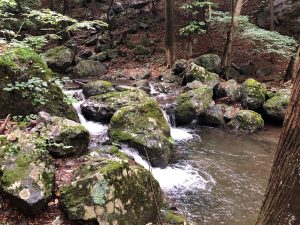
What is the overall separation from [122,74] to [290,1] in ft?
36.3

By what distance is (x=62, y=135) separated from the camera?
5262mm

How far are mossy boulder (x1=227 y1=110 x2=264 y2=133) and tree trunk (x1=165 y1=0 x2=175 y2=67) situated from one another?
5864 millimetres

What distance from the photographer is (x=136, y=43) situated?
19000mm

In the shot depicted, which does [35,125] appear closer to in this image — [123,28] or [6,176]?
[6,176]

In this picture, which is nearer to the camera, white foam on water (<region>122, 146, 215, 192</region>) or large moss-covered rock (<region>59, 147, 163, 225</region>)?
large moss-covered rock (<region>59, 147, 163, 225</region>)

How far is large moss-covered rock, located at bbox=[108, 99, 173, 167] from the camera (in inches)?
297

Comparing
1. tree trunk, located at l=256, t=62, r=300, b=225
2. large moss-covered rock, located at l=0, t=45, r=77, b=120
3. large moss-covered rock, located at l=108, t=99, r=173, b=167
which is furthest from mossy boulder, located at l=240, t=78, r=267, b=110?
tree trunk, located at l=256, t=62, r=300, b=225

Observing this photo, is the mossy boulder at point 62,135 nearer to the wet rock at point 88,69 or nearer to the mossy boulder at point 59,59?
the wet rock at point 88,69

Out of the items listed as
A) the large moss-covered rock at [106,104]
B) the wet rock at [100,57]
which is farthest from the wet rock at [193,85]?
the wet rock at [100,57]

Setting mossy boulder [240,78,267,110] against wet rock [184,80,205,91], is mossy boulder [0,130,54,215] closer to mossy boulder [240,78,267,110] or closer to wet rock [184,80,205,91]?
wet rock [184,80,205,91]

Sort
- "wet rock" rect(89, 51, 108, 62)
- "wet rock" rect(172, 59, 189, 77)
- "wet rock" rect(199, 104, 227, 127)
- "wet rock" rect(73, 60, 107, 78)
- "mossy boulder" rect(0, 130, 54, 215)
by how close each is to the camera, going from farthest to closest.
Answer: "wet rock" rect(89, 51, 108, 62), "wet rock" rect(73, 60, 107, 78), "wet rock" rect(172, 59, 189, 77), "wet rock" rect(199, 104, 227, 127), "mossy boulder" rect(0, 130, 54, 215)

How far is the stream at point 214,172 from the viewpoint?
238 inches

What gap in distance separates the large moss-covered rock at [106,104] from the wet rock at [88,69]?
20.0ft

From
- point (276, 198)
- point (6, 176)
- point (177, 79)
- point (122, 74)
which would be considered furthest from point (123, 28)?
point (276, 198)
